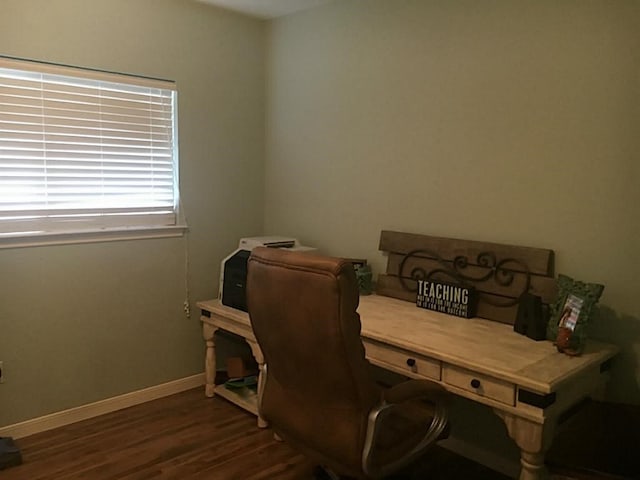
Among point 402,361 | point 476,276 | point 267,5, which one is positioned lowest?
point 402,361

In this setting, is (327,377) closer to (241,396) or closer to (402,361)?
(402,361)

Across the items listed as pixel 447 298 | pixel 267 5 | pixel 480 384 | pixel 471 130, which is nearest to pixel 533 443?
pixel 480 384

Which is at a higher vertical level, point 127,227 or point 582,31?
point 582,31

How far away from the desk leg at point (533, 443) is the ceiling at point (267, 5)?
2.49 metres

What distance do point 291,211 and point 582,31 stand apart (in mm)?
1954

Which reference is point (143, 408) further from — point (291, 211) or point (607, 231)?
point (607, 231)

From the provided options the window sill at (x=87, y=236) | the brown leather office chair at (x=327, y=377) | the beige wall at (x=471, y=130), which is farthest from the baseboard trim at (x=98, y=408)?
the brown leather office chair at (x=327, y=377)

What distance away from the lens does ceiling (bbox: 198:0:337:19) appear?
10.5ft

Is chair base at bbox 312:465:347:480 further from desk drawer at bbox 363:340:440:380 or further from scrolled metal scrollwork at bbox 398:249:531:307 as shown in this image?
scrolled metal scrollwork at bbox 398:249:531:307

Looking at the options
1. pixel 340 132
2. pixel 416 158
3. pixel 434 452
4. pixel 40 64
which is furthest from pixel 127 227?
pixel 434 452

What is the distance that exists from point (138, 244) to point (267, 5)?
62.7 inches

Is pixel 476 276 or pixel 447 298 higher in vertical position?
pixel 476 276

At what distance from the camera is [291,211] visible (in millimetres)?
3588

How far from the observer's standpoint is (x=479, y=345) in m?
2.14
